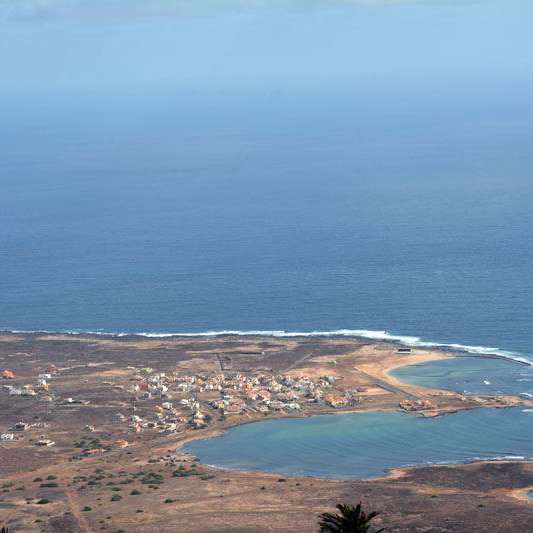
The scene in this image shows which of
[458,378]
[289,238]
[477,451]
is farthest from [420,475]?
[289,238]

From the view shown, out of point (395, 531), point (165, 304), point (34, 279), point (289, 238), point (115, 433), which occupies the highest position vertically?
point (289, 238)

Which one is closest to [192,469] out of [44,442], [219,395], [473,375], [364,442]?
[44,442]

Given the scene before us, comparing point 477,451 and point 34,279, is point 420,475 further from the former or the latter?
point 34,279

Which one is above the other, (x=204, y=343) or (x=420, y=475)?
(x=204, y=343)

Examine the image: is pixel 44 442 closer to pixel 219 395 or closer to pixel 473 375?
pixel 219 395

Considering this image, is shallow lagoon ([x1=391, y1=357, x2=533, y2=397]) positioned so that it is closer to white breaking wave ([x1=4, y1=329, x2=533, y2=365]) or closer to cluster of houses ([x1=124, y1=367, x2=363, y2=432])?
white breaking wave ([x1=4, y1=329, x2=533, y2=365])

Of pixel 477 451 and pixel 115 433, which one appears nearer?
pixel 477 451
